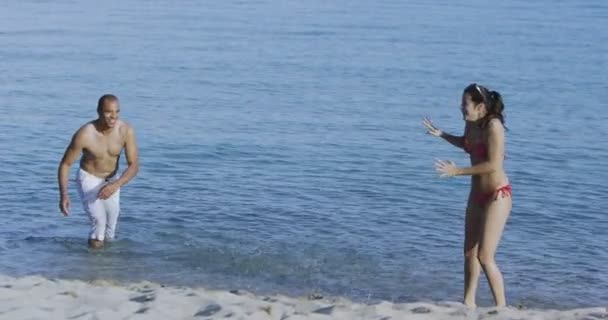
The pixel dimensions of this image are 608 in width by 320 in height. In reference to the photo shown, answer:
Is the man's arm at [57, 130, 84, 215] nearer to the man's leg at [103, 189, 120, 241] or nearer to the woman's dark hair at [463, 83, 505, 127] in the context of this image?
the man's leg at [103, 189, 120, 241]

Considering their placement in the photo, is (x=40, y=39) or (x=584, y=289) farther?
(x=40, y=39)

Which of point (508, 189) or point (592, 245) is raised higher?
point (508, 189)

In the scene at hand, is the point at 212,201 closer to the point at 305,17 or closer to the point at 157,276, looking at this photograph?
the point at 157,276

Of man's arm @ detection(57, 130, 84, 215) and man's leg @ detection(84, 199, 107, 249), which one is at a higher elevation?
man's arm @ detection(57, 130, 84, 215)

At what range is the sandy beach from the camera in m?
7.89

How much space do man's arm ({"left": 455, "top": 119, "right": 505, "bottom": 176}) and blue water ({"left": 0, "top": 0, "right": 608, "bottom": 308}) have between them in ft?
7.70

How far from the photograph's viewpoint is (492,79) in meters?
28.2

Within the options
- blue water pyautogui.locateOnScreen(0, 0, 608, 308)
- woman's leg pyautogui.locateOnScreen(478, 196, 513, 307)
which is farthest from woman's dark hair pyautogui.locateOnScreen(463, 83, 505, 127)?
blue water pyautogui.locateOnScreen(0, 0, 608, 308)

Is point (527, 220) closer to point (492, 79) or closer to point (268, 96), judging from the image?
point (268, 96)

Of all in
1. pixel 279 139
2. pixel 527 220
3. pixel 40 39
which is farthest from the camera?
pixel 40 39

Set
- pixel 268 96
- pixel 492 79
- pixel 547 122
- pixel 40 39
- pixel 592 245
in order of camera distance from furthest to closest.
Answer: pixel 40 39 → pixel 492 79 → pixel 268 96 → pixel 547 122 → pixel 592 245

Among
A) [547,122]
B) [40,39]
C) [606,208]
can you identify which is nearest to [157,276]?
[606,208]

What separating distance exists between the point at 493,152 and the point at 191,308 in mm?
2344

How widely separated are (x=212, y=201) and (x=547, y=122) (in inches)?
355
